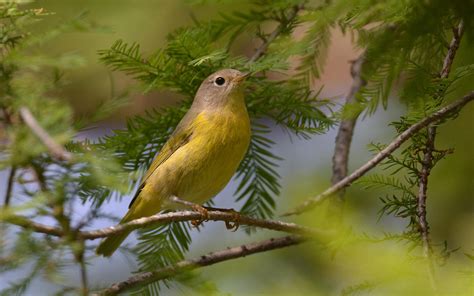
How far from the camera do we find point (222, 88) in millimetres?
3518

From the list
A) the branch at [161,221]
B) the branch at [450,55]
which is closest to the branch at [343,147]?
the branch at [161,221]

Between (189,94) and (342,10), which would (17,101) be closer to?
(342,10)

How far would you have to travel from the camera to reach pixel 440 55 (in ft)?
8.31

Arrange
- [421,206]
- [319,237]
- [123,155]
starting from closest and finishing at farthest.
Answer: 1. [319,237]
2. [421,206]
3. [123,155]

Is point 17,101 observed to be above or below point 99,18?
below

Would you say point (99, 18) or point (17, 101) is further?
point (99, 18)

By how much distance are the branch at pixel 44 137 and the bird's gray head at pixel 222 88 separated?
1.59 metres

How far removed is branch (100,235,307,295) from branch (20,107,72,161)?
29.6 inches

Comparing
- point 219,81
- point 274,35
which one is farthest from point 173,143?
point 274,35

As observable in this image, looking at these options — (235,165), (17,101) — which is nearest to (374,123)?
(235,165)

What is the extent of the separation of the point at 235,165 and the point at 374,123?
85cm

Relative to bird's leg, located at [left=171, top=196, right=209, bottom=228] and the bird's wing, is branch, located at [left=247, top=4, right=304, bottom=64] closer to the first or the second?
the bird's wing

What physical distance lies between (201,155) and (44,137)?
197 cm

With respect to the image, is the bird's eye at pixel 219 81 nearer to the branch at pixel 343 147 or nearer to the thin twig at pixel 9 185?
the branch at pixel 343 147
